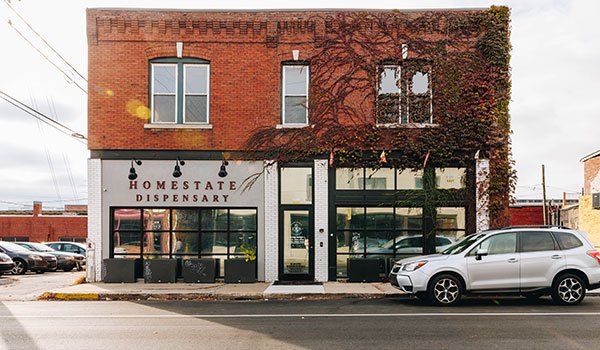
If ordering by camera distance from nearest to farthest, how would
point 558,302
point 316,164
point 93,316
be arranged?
point 93,316
point 558,302
point 316,164

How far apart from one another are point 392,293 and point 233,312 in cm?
436

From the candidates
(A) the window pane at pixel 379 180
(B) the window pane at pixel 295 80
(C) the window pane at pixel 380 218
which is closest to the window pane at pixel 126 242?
(B) the window pane at pixel 295 80

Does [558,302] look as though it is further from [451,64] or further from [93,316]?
[93,316]

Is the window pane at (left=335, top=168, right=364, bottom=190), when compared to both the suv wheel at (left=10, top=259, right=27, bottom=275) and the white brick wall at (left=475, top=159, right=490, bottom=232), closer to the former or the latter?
the white brick wall at (left=475, top=159, right=490, bottom=232)

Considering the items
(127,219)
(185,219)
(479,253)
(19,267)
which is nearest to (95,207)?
(127,219)

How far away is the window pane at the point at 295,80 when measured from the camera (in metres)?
15.8

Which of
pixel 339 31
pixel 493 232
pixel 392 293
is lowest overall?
pixel 392 293

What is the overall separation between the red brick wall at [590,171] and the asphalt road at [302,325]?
28804 millimetres

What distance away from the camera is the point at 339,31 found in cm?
1566

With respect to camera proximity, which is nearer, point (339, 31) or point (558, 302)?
point (558, 302)

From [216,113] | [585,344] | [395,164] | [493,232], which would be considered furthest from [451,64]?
[585,344]

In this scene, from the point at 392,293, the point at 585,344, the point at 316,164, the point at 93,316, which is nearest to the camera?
the point at 585,344

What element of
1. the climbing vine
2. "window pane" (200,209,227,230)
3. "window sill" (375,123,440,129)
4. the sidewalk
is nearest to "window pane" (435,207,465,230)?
the climbing vine

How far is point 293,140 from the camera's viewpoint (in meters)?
15.5
